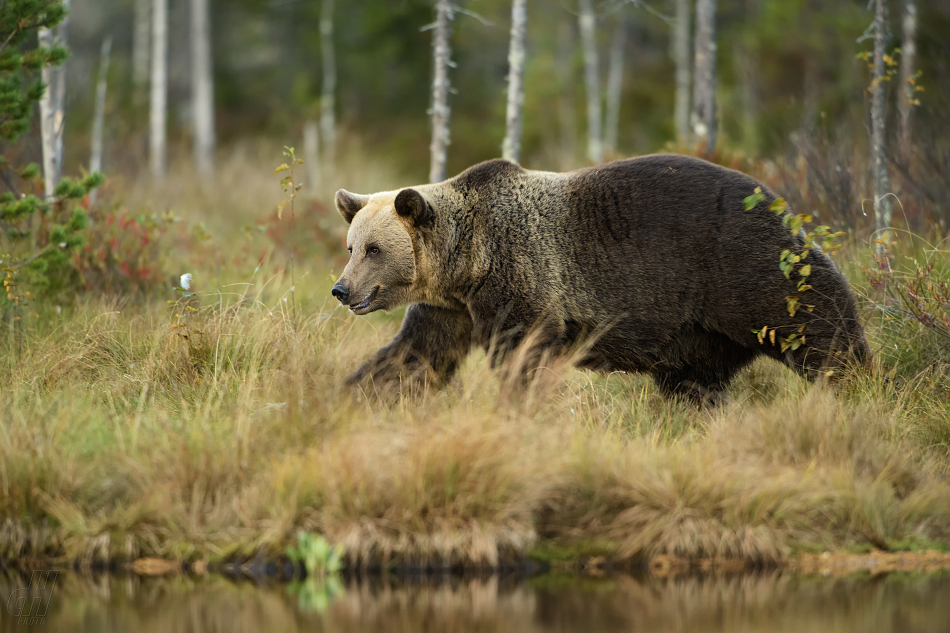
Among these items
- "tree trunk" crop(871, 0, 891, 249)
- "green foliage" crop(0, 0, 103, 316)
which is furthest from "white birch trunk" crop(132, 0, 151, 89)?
"tree trunk" crop(871, 0, 891, 249)

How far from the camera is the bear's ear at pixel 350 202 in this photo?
7.38 m

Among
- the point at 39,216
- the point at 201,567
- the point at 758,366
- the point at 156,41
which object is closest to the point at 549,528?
the point at 201,567

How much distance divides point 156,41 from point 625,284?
19.3m

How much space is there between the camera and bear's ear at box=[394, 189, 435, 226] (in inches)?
270

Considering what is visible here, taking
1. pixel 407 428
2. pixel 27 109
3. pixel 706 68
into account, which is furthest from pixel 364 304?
pixel 706 68

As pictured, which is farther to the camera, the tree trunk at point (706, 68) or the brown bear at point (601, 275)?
the tree trunk at point (706, 68)

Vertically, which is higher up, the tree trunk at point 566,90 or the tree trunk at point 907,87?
the tree trunk at point 566,90

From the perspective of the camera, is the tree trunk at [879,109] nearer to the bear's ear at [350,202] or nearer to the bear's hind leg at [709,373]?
the bear's hind leg at [709,373]

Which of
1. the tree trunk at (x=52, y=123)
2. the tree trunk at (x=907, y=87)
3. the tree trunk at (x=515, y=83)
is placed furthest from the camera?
the tree trunk at (x=907, y=87)

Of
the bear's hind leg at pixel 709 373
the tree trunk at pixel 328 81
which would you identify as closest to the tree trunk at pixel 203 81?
the tree trunk at pixel 328 81

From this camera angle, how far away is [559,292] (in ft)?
22.7

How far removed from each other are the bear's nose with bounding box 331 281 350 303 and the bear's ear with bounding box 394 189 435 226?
2.11 feet

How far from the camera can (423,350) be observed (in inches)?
279

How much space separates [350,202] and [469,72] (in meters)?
23.4
